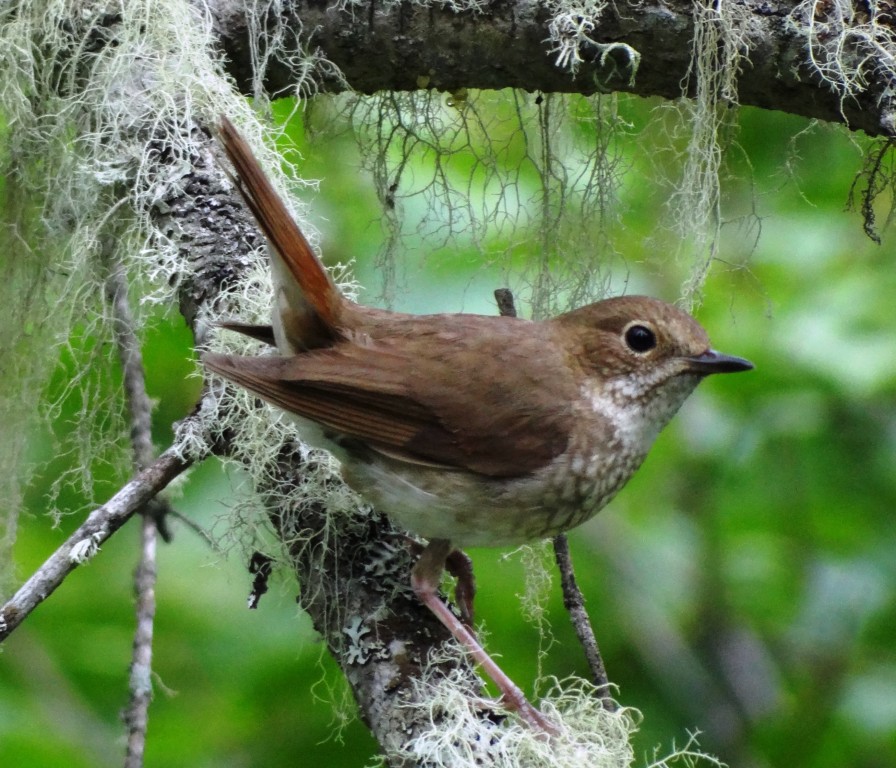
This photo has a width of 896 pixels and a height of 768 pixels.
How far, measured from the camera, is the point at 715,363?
2605 millimetres

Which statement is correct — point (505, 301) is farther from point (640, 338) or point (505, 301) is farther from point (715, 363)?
point (715, 363)

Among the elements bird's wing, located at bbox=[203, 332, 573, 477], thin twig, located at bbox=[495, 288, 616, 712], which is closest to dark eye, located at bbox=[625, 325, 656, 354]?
bird's wing, located at bbox=[203, 332, 573, 477]

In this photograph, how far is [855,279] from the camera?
11.4ft

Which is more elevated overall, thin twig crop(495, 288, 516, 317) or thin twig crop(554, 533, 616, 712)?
thin twig crop(495, 288, 516, 317)

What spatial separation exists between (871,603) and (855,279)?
107cm

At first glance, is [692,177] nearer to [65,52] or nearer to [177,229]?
[177,229]

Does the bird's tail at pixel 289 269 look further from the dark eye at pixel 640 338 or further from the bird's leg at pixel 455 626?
the dark eye at pixel 640 338

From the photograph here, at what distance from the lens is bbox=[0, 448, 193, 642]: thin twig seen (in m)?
2.05

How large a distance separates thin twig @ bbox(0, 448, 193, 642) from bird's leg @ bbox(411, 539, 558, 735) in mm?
634

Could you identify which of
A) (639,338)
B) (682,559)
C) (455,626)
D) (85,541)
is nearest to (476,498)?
(455,626)

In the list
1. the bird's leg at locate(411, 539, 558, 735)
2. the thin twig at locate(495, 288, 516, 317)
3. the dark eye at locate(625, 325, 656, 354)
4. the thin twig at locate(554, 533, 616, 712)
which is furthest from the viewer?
the thin twig at locate(495, 288, 516, 317)

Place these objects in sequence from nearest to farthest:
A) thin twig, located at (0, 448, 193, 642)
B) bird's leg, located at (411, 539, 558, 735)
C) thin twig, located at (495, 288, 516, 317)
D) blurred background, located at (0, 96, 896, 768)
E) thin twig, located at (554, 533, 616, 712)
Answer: thin twig, located at (0, 448, 193, 642) → bird's leg, located at (411, 539, 558, 735) → thin twig, located at (554, 533, 616, 712) → thin twig, located at (495, 288, 516, 317) → blurred background, located at (0, 96, 896, 768)

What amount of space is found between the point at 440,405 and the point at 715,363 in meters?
0.70

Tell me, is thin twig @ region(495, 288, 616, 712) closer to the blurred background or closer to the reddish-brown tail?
the blurred background
